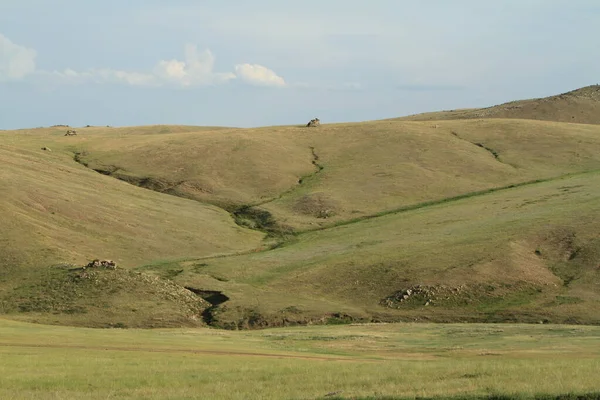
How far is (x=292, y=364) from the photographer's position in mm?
30188

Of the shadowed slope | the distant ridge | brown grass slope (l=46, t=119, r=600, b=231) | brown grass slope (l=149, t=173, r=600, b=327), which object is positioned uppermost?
the distant ridge

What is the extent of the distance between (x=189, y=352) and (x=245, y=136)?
290ft

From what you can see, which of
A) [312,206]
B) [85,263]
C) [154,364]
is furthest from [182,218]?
[154,364]

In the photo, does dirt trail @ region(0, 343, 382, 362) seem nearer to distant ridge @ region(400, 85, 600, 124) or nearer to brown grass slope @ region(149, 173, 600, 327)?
brown grass slope @ region(149, 173, 600, 327)

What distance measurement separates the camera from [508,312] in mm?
58625

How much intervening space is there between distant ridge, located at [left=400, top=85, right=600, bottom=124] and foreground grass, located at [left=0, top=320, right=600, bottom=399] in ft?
428

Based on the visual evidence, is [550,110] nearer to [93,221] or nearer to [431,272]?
[431,272]

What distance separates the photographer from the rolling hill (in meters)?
59.7

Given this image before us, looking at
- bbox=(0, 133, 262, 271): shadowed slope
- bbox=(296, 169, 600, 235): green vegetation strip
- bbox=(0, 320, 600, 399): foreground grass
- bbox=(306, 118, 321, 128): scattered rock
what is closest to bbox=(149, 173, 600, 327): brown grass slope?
bbox=(0, 133, 262, 271): shadowed slope

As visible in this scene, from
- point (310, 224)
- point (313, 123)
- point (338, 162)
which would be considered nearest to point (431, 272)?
point (310, 224)

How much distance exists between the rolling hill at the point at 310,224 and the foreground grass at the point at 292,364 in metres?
12.8

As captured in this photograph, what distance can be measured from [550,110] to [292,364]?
6064 inches

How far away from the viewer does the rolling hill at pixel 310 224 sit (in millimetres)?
59719

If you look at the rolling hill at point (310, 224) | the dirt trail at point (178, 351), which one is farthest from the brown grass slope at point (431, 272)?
the dirt trail at point (178, 351)
